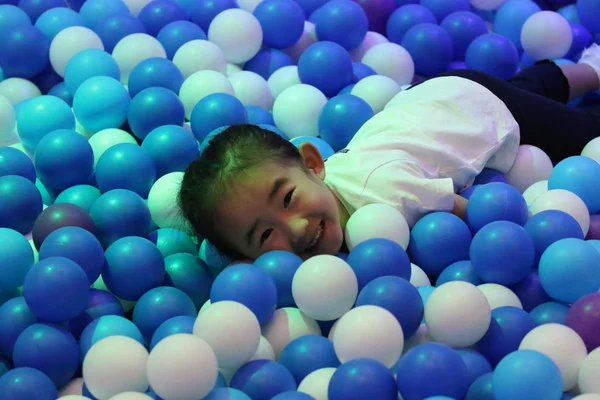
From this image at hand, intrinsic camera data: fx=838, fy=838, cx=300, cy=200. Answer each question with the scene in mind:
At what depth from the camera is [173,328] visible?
116 centimetres

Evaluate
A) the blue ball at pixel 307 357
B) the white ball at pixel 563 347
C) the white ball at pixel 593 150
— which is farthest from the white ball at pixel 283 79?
the white ball at pixel 563 347

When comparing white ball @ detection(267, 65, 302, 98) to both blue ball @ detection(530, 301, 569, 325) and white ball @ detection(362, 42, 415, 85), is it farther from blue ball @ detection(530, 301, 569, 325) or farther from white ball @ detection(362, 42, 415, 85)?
blue ball @ detection(530, 301, 569, 325)

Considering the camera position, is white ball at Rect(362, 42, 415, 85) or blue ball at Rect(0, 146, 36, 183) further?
white ball at Rect(362, 42, 415, 85)

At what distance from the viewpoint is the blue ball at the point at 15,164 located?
1.59 m

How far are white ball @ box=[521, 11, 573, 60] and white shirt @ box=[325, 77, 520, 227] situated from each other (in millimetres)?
506

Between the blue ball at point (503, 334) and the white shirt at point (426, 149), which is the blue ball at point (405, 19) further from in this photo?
the blue ball at point (503, 334)

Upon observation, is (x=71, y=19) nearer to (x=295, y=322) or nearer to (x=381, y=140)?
(x=381, y=140)

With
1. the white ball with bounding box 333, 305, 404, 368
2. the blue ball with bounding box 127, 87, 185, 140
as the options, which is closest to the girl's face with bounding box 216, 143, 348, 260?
the white ball with bounding box 333, 305, 404, 368

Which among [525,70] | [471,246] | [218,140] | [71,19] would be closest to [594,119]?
[525,70]

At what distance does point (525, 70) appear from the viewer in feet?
6.73

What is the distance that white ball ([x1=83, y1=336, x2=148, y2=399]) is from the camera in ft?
3.36

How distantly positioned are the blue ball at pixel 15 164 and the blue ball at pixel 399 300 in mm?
783

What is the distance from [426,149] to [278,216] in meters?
0.35

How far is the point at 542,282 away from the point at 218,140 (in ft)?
1.92
